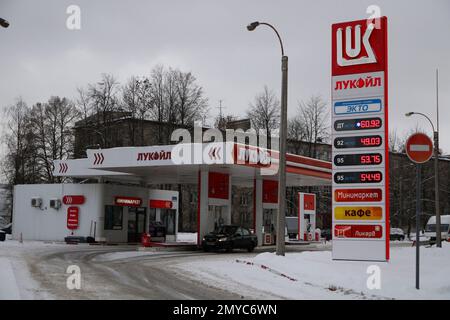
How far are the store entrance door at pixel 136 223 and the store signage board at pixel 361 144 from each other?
21.3 meters

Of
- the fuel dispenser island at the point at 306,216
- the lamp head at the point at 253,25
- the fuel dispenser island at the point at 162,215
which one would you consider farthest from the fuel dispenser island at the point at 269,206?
the lamp head at the point at 253,25

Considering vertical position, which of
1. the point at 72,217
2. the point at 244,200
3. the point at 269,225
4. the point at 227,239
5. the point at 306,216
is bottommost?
the point at 227,239

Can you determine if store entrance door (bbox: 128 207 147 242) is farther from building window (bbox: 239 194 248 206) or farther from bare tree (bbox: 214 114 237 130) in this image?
building window (bbox: 239 194 248 206)

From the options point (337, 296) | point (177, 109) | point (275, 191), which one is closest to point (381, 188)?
point (337, 296)

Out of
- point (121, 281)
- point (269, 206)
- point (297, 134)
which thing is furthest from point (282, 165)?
point (297, 134)

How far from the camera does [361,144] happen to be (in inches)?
696

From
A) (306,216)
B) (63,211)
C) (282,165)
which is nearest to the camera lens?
(282,165)

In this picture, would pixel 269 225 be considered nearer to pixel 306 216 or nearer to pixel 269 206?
pixel 269 206

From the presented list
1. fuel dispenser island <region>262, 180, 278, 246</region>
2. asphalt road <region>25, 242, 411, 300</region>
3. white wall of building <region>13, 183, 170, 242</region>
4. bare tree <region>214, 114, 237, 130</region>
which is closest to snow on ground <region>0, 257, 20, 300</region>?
asphalt road <region>25, 242, 411, 300</region>

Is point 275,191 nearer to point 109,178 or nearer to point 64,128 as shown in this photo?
point 109,178

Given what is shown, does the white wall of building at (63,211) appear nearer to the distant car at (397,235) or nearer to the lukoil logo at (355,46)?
the lukoil logo at (355,46)

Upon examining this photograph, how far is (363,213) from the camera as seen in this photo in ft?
57.3

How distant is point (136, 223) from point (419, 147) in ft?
86.5

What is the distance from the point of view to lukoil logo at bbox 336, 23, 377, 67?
17.6 m
